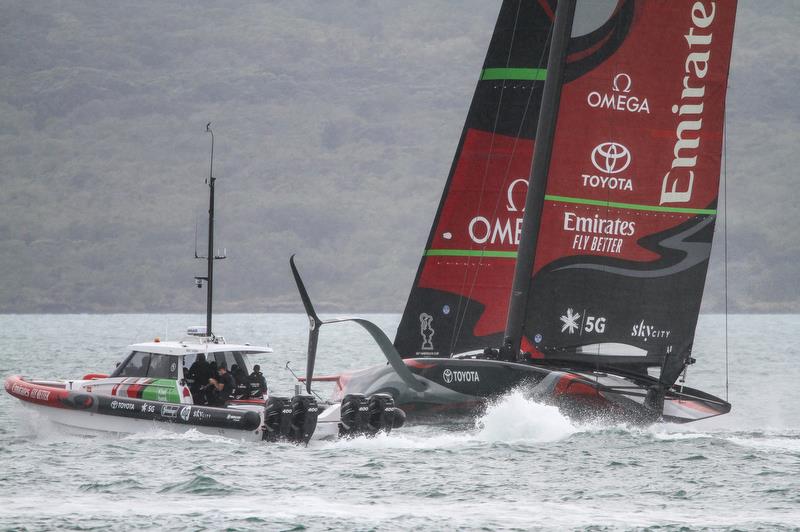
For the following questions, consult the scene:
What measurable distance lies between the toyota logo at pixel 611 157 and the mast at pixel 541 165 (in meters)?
0.83

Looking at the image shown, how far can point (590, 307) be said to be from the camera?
76.5 ft

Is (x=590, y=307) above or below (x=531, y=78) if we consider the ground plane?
below

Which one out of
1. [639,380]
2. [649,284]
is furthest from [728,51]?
[639,380]

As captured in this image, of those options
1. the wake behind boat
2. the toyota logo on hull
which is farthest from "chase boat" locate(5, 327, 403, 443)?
the wake behind boat

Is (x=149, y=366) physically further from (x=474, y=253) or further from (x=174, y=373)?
(x=474, y=253)

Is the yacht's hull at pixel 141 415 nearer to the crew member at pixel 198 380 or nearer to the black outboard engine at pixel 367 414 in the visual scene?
the black outboard engine at pixel 367 414

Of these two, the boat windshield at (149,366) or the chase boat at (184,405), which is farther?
the boat windshield at (149,366)

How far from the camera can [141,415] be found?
22.0m

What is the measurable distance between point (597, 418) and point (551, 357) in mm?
1475

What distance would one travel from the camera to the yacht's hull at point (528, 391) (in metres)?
21.9

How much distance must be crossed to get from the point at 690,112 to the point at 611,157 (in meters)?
1.63

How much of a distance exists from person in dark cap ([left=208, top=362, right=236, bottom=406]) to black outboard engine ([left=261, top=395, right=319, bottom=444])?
68.0 inches

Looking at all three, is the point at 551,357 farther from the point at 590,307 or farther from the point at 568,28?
the point at 568,28

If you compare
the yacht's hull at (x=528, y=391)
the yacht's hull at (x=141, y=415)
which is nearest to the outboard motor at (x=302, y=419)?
the yacht's hull at (x=141, y=415)
